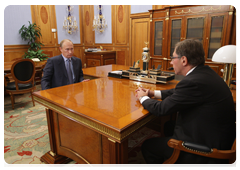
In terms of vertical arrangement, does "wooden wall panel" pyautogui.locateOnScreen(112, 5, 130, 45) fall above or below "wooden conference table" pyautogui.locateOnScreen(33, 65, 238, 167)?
above

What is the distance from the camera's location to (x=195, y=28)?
4.72 meters

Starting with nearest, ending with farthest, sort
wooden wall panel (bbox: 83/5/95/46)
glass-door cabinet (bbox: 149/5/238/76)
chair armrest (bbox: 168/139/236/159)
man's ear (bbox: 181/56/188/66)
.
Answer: chair armrest (bbox: 168/139/236/159) < man's ear (bbox: 181/56/188/66) < glass-door cabinet (bbox: 149/5/238/76) < wooden wall panel (bbox: 83/5/95/46)

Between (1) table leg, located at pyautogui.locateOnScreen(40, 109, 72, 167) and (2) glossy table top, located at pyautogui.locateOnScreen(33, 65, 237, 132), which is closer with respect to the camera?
(2) glossy table top, located at pyautogui.locateOnScreen(33, 65, 237, 132)

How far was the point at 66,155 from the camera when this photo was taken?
194cm

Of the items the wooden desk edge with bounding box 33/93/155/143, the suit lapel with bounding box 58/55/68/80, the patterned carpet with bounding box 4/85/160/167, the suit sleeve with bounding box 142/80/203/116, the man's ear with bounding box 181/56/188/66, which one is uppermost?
the man's ear with bounding box 181/56/188/66

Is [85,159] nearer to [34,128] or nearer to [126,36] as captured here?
[34,128]

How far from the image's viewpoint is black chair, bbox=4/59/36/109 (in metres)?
3.62

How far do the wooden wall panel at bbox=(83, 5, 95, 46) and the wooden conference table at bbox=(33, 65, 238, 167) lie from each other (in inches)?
253

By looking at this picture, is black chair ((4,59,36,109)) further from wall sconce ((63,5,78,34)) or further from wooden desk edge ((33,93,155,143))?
wall sconce ((63,5,78,34))

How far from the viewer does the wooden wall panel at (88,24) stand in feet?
26.2

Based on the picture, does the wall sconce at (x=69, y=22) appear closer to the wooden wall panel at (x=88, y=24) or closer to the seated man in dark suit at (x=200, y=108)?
the wooden wall panel at (x=88, y=24)

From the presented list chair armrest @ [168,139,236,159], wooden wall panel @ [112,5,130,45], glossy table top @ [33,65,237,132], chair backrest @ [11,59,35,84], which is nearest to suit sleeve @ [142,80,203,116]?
glossy table top @ [33,65,237,132]

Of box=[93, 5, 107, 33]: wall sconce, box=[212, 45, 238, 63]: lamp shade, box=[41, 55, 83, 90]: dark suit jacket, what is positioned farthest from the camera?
box=[93, 5, 107, 33]: wall sconce

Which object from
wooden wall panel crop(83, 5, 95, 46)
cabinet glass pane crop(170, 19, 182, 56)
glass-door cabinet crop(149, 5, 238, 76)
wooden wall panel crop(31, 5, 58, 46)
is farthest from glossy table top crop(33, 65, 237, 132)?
wooden wall panel crop(83, 5, 95, 46)
